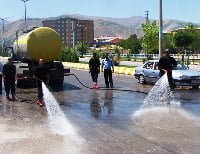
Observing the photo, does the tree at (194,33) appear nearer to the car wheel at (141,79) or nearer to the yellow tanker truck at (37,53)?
the car wheel at (141,79)

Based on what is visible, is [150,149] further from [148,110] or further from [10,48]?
[10,48]

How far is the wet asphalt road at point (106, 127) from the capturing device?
25.0ft

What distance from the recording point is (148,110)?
12234mm

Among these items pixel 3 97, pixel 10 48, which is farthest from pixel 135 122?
pixel 10 48

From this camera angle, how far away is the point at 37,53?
64.2ft

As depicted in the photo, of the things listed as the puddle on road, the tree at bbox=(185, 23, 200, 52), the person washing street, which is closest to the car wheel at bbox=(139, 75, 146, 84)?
the person washing street

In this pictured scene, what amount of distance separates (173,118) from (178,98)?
15.1 ft

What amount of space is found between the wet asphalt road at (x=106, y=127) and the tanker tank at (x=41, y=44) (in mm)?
4615

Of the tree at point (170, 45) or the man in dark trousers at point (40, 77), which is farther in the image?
the tree at point (170, 45)

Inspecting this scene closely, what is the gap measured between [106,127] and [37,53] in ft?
34.6

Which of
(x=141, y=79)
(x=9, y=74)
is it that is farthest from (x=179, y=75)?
(x=9, y=74)

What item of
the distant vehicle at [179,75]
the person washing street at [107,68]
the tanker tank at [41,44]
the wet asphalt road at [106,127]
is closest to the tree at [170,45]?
the distant vehicle at [179,75]

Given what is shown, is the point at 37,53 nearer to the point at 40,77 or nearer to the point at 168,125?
the point at 40,77

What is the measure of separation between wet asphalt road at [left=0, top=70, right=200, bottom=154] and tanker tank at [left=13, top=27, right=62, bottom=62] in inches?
182
